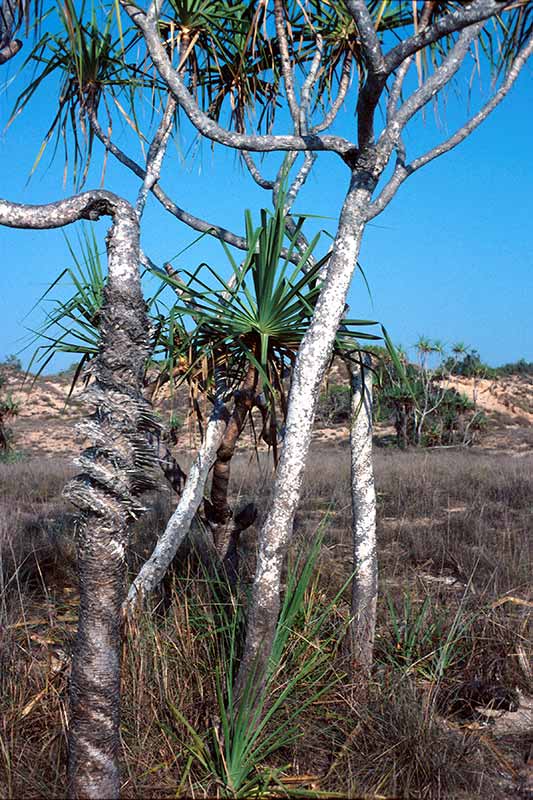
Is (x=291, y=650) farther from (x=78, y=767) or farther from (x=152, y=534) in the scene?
(x=152, y=534)

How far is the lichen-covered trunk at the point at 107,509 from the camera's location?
8.00 feet

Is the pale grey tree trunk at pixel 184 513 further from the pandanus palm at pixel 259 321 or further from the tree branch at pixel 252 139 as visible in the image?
the tree branch at pixel 252 139

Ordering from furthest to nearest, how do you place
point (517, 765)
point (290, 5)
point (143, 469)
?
point (290, 5) → point (517, 765) → point (143, 469)

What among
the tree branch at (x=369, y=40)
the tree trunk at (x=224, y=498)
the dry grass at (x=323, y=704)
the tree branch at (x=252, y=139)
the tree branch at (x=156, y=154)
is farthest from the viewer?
the tree branch at (x=156, y=154)

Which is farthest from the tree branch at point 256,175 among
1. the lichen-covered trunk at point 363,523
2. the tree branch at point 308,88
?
the lichen-covered trunk at point 363,523

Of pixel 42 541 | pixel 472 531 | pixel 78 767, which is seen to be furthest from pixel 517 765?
pixel 42 541

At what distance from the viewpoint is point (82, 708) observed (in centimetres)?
A: 245

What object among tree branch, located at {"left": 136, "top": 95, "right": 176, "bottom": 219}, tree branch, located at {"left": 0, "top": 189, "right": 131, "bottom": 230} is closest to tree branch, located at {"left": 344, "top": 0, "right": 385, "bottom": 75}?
tree branch, located at {"left": 0, "top": 189, "right": 131, "bottom": 230}

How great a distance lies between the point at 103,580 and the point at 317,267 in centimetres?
214

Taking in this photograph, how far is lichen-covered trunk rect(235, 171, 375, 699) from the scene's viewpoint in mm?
2982

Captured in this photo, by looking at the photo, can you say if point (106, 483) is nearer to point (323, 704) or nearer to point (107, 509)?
point (107, 509)

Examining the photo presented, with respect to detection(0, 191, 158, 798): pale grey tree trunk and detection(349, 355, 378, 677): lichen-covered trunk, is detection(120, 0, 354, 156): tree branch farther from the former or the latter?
detection(349, 355, 378, 677): lichen-covered trunk

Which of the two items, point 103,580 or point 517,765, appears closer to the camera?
point 103,580

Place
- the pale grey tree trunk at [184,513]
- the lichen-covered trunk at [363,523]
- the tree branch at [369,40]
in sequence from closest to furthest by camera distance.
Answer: the tree branch at [369,40] → the lichen-covered trunk at [363,523] → the pale grey tree trunk at [184,513]
